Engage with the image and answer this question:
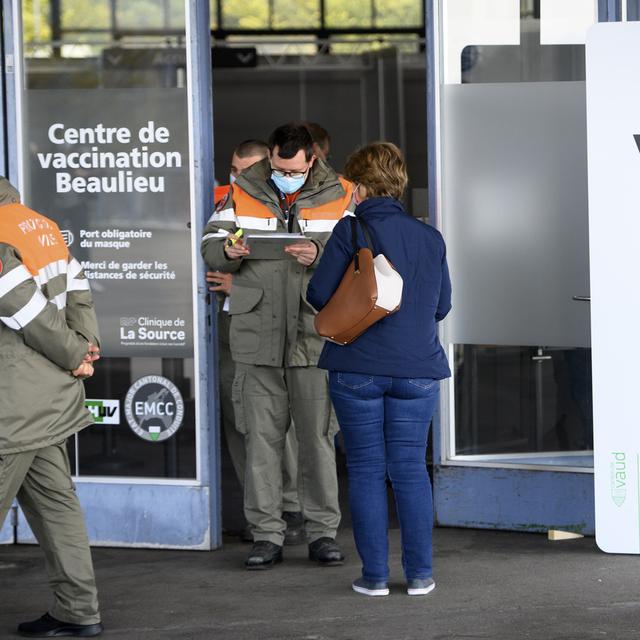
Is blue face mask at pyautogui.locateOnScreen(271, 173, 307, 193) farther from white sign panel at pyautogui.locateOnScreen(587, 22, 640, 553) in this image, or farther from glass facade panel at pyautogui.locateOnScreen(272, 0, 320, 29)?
glass facade panel at pyautogui.locateOnScreen(272, 0, 320, 29)

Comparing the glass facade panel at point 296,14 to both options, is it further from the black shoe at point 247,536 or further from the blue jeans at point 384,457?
the blue jeans at point 384,457

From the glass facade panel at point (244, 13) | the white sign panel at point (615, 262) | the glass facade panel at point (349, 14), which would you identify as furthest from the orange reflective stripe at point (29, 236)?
the glass facade panel at point (244, 13)

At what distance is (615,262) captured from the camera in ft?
16.7

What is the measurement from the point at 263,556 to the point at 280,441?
45cm

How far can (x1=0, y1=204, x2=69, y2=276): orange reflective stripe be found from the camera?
163 inches

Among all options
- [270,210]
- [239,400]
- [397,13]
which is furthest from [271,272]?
[397,13]

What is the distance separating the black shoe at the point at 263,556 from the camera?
5.24 metres

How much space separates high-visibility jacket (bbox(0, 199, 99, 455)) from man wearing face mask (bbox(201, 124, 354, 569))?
1.04 m

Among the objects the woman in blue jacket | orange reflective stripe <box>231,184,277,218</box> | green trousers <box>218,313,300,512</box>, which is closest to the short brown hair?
the woman in blue jacket

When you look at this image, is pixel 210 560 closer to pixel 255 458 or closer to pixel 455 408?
pixel 255 458

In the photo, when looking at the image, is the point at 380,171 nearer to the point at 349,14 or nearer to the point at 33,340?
the point at 33,340

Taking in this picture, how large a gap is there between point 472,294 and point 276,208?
107cm

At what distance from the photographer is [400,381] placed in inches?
183

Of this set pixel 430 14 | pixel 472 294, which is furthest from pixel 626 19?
pixel 472 294
